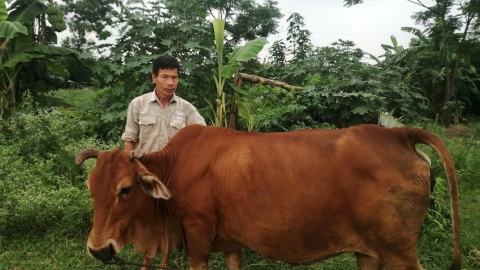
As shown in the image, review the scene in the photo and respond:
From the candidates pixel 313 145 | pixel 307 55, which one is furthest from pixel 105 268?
pixel 307 55

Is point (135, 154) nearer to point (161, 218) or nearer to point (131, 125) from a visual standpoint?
point (161, 218)

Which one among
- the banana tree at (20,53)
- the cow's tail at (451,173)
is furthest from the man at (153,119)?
the banana tree at (20,53)

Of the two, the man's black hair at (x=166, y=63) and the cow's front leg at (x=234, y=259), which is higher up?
the man's black hair at (x=166, y=63)

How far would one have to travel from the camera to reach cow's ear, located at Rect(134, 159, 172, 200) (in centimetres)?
262

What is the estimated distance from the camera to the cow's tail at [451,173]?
2.53 metres

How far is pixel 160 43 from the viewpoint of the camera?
760 cm

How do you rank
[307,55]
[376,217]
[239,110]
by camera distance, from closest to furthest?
[376,217], [239,110], [307,55]

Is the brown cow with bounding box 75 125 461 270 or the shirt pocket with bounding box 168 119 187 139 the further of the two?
the shirt pocket with bounding box 168 119 187 139

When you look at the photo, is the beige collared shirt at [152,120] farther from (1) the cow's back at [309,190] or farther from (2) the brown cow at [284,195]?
(1) the cow's back at [309,190]

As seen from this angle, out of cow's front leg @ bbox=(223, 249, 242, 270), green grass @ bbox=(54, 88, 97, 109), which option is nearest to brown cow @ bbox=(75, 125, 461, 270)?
cow's front leg @ bbox=(223, 249, 242, 270)

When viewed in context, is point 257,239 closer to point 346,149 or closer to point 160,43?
point 346,149

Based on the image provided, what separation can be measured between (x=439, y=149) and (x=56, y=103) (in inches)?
361

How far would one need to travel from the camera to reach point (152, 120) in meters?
3.65

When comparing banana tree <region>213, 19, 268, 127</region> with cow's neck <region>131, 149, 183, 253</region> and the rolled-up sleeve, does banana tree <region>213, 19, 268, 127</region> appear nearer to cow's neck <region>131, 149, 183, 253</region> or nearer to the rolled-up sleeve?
the rolled-up sleeve
